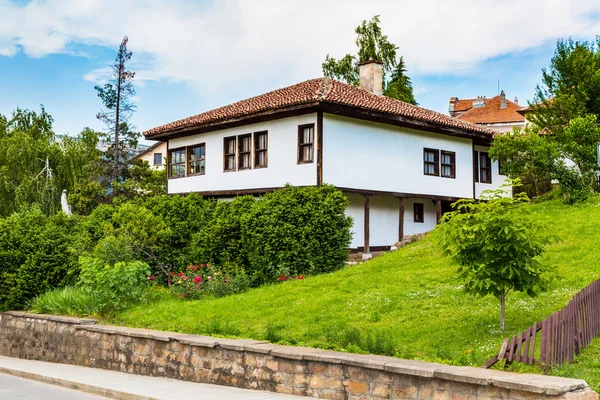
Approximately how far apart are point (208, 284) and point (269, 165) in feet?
22.0

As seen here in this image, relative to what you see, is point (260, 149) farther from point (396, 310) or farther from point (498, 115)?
point (498, 115)

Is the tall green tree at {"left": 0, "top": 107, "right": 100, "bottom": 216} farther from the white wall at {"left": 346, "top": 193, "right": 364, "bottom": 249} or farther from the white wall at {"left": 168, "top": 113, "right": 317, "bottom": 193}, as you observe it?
the white wall at {"left": 346, "top": 193, "right": 364, "bottom": 249}

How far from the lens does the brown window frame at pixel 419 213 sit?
2586cm

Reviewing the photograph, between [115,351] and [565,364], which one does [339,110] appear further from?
[565,364]

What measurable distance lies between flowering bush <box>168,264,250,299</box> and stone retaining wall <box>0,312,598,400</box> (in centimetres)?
326

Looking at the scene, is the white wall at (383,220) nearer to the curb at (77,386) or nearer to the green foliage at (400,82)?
the curb at (77,386)

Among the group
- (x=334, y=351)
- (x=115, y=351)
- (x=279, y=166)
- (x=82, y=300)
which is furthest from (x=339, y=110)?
(x=334, y=351)

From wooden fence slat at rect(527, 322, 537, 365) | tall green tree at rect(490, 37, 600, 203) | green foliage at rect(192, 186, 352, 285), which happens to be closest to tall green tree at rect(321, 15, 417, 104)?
tall green tree at rect(490, 37, 600, 203)

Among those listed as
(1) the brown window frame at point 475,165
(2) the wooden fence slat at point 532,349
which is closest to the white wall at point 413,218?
(1) the brown window frame at point 475,165

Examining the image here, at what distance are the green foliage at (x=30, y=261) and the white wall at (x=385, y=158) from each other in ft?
27.0

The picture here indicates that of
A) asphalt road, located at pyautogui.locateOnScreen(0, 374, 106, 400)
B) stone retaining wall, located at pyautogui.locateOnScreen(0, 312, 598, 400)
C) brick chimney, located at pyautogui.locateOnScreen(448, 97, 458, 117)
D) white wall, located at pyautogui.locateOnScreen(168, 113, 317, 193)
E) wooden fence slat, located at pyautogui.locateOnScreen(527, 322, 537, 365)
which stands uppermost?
brick chimney, located at pyautogui.locateOnScreen(448, 97, 458, 117)

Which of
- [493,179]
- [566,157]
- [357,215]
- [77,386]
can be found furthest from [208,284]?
[493,179]

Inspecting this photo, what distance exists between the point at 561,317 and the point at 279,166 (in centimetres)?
1526

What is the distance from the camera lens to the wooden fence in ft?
24.5
